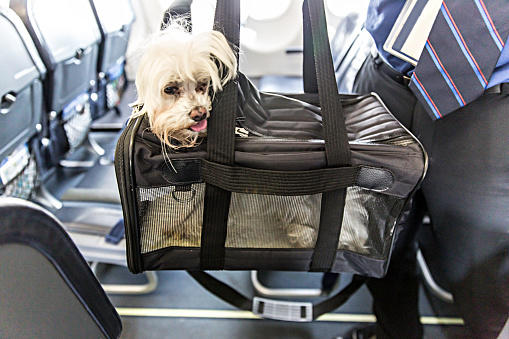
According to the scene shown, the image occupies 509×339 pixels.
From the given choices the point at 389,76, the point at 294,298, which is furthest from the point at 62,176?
the point at 389,76

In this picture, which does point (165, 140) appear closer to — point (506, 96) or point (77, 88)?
point (506, 96)

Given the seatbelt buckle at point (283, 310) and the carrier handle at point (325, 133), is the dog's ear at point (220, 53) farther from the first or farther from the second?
the seatbelt buckle at point (283, 310)

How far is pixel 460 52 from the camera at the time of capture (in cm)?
67

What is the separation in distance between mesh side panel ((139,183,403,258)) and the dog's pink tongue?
13 cm

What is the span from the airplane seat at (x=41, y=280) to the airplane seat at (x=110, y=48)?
4.30 ft

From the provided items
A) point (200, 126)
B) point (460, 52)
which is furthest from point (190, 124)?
point (460, 52)

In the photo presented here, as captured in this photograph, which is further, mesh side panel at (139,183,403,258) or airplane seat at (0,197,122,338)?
mesh side panel at (139,183,403,258)

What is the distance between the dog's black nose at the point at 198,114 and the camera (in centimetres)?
70

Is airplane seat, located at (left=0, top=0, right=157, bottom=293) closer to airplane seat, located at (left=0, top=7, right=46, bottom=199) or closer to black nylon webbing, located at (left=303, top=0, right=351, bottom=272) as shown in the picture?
airplane seat, located at (left=0, top=7, right=46, bottom=199)

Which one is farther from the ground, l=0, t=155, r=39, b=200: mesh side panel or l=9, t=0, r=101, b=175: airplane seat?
l=9, t=0, r=101, b=175: airplane seat

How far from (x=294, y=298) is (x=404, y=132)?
2.55ft

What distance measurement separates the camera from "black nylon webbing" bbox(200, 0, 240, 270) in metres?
0.62

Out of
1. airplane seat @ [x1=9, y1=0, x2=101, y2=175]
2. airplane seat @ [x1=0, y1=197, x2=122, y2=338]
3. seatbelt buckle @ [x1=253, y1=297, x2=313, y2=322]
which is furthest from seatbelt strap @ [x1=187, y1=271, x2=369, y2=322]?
airplane seat @ [x1=9, y1=0, x2=101, y2=175]

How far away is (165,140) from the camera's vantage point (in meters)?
0.63
